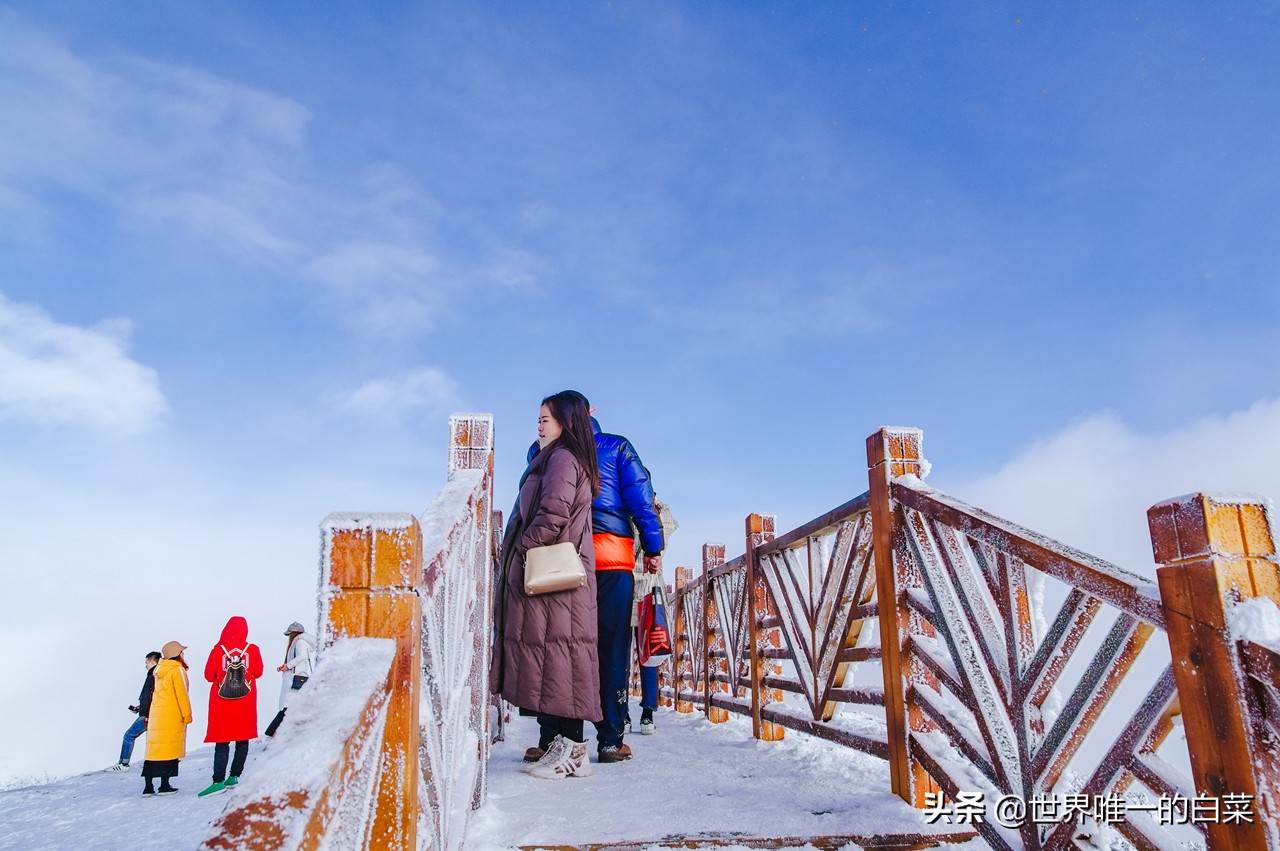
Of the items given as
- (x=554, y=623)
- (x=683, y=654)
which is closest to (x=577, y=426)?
(x=554, y=623)

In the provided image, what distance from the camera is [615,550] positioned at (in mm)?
4105

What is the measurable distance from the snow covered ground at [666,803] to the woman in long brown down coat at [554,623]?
280 mm

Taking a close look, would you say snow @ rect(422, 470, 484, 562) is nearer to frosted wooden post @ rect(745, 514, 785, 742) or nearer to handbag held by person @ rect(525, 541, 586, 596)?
handbag held by person @ rect(525, 541, 586, 596)

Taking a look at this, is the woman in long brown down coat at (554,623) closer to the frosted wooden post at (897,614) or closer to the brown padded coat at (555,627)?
the brown padded coat at (555,627)

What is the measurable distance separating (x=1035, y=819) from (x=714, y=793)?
4.58 feet

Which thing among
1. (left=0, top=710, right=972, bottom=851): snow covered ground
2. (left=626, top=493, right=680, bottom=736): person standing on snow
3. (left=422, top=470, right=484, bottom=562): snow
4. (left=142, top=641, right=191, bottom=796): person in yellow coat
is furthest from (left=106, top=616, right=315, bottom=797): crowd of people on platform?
(left=422, top=470, right=484, bottom=562): snow

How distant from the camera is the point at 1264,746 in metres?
1.62

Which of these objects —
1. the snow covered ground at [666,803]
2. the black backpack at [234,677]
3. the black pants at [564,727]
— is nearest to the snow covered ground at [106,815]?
the snow covered ground at [666,803]

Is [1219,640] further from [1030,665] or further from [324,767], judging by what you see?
[324,767]

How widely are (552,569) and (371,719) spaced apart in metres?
2.04

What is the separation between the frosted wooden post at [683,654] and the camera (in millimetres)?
8273

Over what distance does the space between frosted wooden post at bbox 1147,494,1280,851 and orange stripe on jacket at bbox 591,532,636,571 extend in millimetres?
2638

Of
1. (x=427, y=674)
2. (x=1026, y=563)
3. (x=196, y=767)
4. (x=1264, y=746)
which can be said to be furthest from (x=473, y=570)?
(x=196, y=767)

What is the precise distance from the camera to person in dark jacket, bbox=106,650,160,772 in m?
8.81
